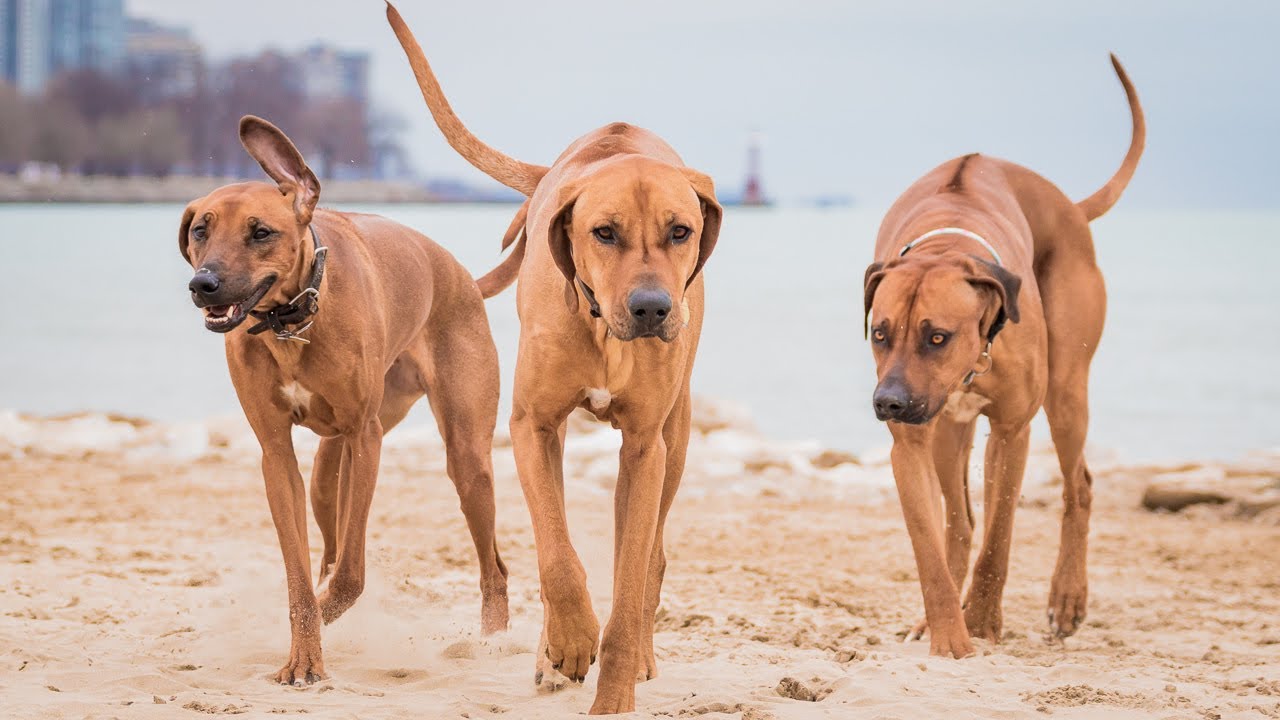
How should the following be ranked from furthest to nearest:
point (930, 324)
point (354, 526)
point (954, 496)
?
point (954, 496), point (354, 526), point (930, 324)

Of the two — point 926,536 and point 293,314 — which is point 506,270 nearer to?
point 293,314

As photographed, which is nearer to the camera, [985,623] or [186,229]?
[186,229]

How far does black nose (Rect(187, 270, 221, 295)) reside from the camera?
15.1 ft

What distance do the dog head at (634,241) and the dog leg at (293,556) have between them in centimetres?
139

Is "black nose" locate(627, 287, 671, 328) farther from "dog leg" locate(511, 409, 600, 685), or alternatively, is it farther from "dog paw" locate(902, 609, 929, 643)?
"dog paw" locate(902, 609, 929, 643)

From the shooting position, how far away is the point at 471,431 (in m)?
6.00

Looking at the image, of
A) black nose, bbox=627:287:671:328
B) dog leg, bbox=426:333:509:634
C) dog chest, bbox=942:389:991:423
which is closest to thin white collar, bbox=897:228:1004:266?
dog chest, bbox=942:389:991:423

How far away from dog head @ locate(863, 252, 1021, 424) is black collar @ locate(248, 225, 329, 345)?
6.30 feet

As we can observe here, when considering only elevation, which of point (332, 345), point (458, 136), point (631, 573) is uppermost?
point (458, 136)

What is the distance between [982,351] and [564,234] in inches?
80.6

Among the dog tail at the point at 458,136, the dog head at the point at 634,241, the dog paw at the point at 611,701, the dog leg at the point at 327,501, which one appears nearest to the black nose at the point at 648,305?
the dog head at the point at 634,241

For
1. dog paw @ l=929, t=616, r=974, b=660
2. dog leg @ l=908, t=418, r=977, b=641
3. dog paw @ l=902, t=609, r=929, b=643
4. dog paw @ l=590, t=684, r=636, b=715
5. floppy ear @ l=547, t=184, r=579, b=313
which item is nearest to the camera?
floppy ear @ l=547, t=184, r=579, b=313

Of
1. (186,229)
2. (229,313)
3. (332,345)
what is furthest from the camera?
(332,345)

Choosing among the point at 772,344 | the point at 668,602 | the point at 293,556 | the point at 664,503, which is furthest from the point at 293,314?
the point at 772,344
